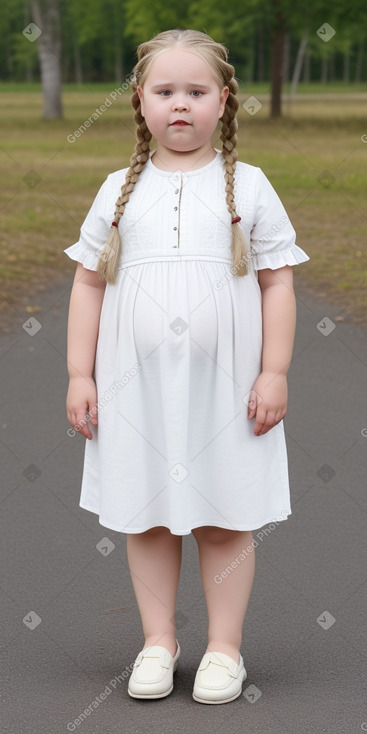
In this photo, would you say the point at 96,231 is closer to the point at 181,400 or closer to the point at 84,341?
the point at 84,341

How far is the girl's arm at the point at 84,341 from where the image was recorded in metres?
2.96

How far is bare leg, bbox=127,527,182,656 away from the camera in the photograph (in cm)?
305

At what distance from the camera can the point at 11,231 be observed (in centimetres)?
1141

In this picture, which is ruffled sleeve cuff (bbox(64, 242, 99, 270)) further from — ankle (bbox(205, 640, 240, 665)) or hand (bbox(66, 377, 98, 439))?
ankle (bbox(205, 640, 240, 665))

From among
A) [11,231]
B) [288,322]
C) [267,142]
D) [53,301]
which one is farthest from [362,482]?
[267,142]

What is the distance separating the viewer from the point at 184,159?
2877 mm

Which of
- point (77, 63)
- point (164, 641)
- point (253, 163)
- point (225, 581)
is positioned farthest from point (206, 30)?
point (77, 63)

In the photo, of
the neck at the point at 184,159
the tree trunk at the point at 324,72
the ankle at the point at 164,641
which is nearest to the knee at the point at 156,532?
the ankle at the point at 164,641

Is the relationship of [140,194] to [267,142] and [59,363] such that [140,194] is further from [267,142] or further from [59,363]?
[267,142]

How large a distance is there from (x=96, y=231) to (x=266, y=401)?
2.07ft

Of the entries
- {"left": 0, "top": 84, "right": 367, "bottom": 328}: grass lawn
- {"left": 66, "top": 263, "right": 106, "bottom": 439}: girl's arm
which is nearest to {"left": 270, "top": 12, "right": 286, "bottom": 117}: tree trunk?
{"left": 0, "top": 84, "right": 367, "bottom": 328}: grass lawn

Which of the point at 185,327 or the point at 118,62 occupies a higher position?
the point at 185,327

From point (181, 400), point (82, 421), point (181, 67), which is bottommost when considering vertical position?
point (82, 421)

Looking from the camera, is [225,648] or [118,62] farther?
[118,62]
